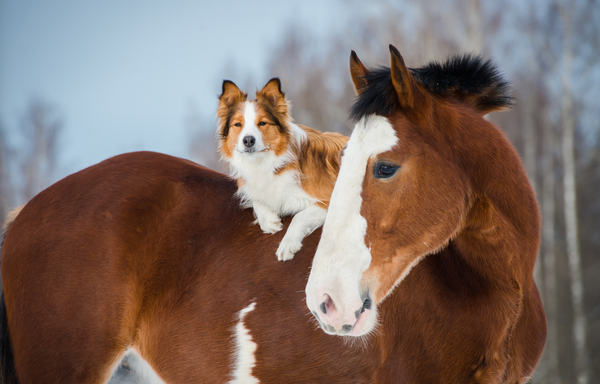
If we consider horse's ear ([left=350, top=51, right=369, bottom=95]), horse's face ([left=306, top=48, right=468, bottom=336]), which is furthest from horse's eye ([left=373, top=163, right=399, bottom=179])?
horse's ear ([left=350, top=51, right=369, bottom=95])

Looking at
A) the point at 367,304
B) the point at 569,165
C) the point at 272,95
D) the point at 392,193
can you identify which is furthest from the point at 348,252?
the point at 569,165

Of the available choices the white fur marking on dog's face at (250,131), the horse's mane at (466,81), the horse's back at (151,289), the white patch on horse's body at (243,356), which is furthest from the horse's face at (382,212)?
the white fur marking on dog's face at (250,131)

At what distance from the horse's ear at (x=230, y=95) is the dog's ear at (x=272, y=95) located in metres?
0.16

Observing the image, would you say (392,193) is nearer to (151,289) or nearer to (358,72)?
(358,72)

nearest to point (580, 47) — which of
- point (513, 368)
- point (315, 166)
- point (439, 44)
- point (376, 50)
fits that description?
point (439, 44)

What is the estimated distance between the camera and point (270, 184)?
10.2ft

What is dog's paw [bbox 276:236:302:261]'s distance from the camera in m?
2.55

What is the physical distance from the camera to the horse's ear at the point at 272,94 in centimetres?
381

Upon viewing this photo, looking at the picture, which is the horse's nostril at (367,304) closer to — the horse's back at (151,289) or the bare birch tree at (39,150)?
the horse's back at (151,289)

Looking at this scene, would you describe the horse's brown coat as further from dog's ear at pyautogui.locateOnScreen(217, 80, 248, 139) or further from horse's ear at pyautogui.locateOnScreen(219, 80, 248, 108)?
horse's ear at pyautogui.locateOnScreen(219, 80, 248, 108)

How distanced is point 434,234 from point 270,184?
1471 mm

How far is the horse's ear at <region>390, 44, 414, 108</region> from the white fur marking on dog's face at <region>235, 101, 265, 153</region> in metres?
1.64

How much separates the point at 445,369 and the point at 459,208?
2.64 ft

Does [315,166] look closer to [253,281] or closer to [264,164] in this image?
[264,164]
